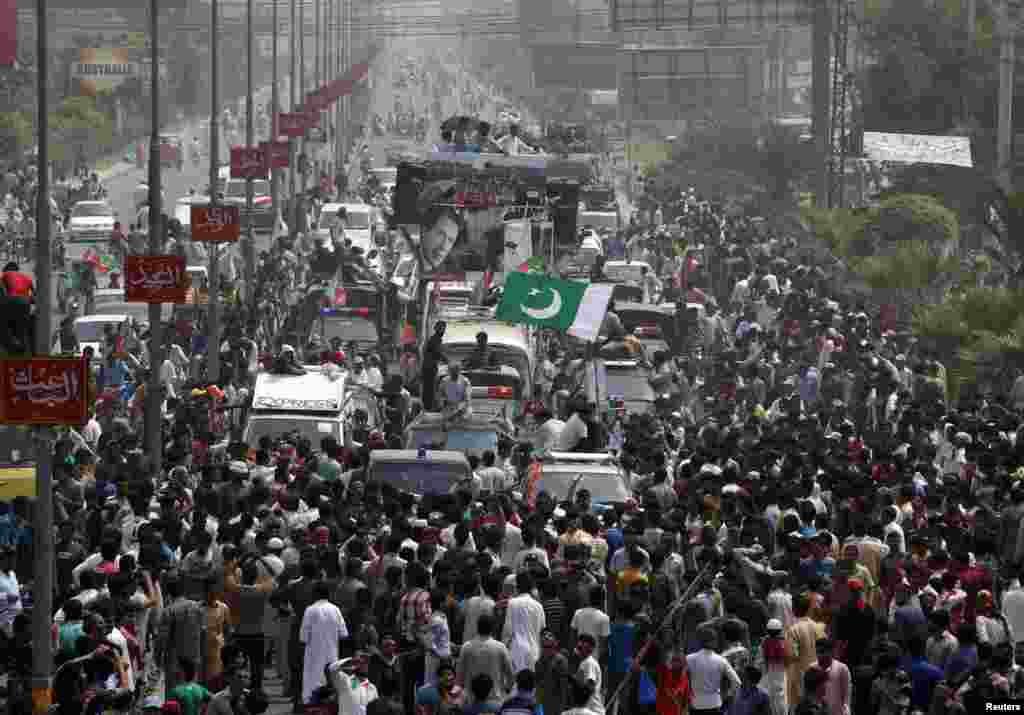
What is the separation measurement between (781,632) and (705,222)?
145 ft

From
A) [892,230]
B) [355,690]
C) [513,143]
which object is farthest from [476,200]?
[355,690]

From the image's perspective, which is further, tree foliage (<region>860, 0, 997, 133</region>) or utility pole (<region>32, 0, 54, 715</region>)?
tree foliage (<region>860, 0, 997, 133</region>)

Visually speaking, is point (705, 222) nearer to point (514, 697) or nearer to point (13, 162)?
point (13, 162)

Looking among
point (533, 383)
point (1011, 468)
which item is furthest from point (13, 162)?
point (1011, 468)

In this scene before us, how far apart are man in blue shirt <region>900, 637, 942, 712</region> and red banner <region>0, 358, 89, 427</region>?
511 cm

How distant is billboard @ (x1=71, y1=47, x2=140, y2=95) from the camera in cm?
10819

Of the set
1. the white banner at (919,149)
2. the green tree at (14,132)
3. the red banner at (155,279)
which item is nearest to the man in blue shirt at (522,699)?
the red banner at (155,279)

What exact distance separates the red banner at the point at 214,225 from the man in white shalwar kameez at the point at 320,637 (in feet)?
58.1

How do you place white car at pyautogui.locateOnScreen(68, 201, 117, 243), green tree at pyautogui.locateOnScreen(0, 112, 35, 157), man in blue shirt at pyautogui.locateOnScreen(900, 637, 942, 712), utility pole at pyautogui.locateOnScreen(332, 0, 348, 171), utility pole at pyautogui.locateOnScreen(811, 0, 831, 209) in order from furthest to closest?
utility pole at pyautogui.locateOnScreen(332, 0, 348, 171) < green tree at pyautogui.locateOnScreen(0, 112, 35, 157) < utility pole at pyautogui.locateOnScreen(811, 0, 831, 209) < white car at pyautogui.locateOnScreen(68, 201, 117, 243) < man in blue shirt at pyautogui.locateOnScreen(900, 637, 942, 712)

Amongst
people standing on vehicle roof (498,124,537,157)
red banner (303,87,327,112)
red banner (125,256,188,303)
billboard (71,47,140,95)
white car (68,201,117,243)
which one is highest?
billboard (71,47,140,95)

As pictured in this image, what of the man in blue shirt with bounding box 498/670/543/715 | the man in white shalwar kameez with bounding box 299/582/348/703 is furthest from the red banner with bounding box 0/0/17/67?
the man in blue shirt with bounding box 498/670/543/715

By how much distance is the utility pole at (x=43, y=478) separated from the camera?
16.1 m

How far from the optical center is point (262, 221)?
62.5 m

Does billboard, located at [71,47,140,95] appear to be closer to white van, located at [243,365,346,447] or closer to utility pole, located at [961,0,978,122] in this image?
utility pole, located at [961,0,978,122]
